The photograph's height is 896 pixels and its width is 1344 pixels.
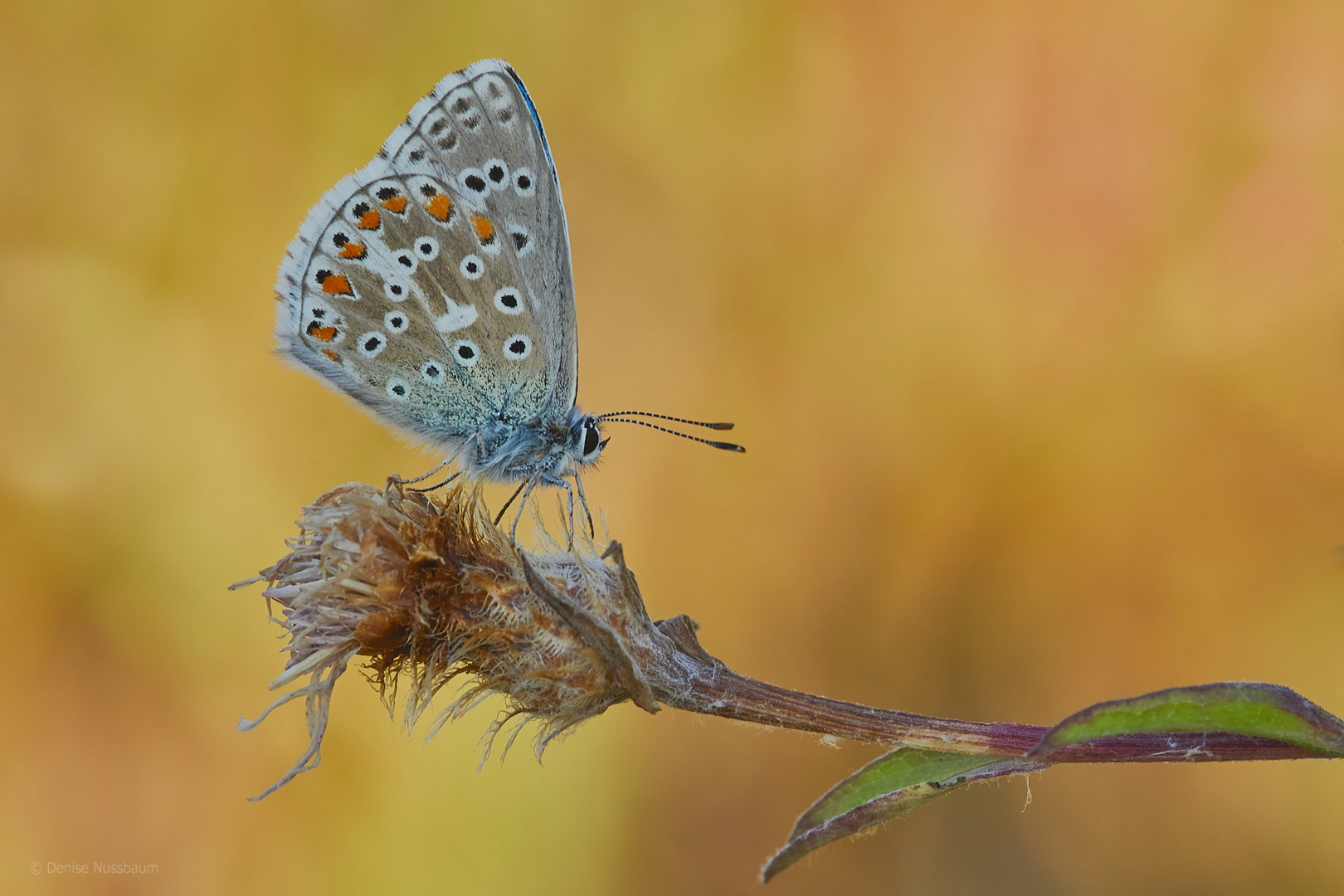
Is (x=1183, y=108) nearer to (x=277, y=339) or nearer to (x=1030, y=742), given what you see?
(x=1030, y=742)

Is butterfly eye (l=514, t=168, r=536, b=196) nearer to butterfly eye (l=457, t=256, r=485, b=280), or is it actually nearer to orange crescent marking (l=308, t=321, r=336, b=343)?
butterfly eye (l=457, t=256, r=485, b=280)

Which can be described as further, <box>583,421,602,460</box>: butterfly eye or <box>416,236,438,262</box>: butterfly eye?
<box>583,421,602,460</box>: butterfly eye

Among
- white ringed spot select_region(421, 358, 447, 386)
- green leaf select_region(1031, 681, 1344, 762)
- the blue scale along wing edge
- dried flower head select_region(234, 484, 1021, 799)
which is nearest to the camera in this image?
green leaf select_region(1031, 681, 1344, 762)

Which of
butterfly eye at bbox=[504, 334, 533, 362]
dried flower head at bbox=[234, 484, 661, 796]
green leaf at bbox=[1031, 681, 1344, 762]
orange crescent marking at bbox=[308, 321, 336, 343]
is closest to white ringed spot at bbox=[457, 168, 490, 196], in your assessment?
butterfly eye at bbox=[504, 334, 533, 362]

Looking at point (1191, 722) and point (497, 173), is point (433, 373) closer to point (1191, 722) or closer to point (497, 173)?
point (497, 173)

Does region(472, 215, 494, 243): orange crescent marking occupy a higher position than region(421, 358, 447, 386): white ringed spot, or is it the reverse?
region(472, 215, 494, 243): orange crescent marking

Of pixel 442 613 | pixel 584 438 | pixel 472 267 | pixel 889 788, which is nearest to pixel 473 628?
pixel 442 613

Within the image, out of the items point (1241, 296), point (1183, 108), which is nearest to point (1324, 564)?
point (1241, 296)
